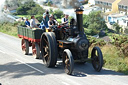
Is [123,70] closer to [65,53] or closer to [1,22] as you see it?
[65,53]

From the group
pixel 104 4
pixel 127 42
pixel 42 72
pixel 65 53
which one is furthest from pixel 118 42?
pixel 104 4

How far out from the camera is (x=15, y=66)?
450 inches

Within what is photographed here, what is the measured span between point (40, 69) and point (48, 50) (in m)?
0.87

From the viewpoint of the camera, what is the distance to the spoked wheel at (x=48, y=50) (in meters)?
10.4

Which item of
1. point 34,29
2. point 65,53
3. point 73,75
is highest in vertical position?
point 34,29

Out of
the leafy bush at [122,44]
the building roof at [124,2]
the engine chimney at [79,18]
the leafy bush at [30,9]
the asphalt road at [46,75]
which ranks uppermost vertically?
the building roof at [124,2]

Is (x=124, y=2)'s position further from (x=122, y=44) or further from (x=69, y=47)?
(x=69, y=47)

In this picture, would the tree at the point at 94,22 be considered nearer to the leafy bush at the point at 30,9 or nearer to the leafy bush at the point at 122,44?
the leafy bush at the point at 30,9

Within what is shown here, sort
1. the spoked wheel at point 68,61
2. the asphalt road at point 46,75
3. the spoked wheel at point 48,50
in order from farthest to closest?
1. the spoked wheel at point 48,50
2. the spoked wheel at point 68,61
3. the asphalt road at point 46,75

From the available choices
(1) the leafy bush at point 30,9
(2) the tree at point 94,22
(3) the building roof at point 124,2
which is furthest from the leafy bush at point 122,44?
(3) the building roof at point 124,2

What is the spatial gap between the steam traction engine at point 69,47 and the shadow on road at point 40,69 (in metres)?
0.27

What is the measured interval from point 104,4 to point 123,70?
258 feet

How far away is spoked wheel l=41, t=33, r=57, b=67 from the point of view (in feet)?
34.2

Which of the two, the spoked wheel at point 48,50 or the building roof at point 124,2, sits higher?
the building roof at point 124,2
